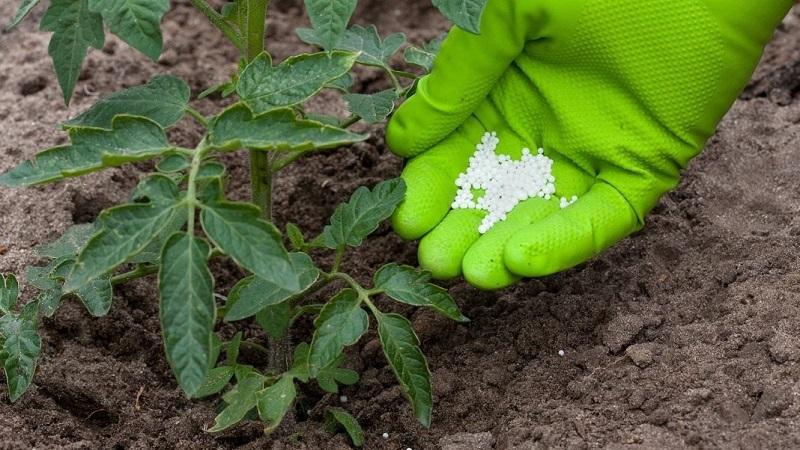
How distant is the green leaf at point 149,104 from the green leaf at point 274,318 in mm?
300

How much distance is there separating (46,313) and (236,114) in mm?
468

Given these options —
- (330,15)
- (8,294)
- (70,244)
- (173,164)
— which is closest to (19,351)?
(8,294)

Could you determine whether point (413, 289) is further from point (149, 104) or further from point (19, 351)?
point (19, 351)

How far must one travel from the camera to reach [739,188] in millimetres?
1919

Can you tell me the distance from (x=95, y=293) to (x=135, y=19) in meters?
0.44

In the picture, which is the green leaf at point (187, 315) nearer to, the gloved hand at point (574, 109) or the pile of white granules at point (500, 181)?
the gloved hand at point (574, 109)

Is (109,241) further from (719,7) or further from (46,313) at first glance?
(719,7)

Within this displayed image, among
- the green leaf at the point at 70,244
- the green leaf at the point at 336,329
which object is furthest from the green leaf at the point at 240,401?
the green leaf at the point at 70,244

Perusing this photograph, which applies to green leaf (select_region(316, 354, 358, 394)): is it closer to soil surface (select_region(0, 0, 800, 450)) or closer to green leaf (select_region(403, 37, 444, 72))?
soil surface (select_region(0, 0, 800, 450))

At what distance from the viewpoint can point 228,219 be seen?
3.82 feet

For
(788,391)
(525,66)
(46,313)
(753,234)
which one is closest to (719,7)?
(525,66)

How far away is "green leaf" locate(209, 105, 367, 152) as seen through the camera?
3.91ft

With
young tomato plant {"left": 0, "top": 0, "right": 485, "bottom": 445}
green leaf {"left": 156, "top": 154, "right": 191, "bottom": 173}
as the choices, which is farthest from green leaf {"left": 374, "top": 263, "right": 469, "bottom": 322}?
green leaf {"left": 156, "top": 154, "right": 191, "bottom": 173}

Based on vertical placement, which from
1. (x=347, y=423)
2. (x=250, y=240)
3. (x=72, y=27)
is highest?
(x=72, y=27)
